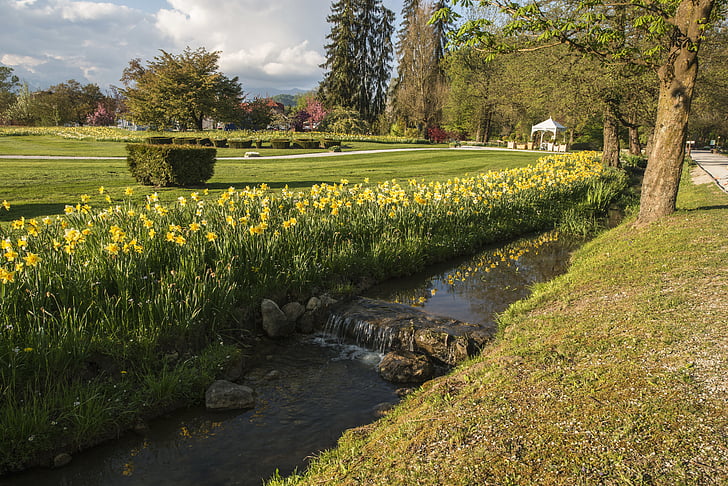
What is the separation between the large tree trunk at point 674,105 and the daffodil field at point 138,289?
4.36 metres

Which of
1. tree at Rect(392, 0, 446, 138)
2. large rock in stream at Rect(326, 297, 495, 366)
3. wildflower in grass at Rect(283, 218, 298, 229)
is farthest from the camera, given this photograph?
tree at Rect(392, 0, 446, 138)

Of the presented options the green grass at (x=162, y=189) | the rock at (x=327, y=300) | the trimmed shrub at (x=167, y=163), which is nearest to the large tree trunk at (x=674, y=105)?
the rock at (x=327, y=300)

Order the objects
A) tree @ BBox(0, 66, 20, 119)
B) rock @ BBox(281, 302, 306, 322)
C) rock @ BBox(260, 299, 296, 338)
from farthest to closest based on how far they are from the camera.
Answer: tree @ BBox(0, 66, 20, 119), rock @ BBox(281, 302, 306, 322), rock @ BBox(260, 299, 296, 338)

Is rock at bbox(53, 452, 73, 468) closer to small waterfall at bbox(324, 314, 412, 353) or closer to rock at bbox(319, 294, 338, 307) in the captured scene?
small waterfall at bbox(324, 314, 412, 353)

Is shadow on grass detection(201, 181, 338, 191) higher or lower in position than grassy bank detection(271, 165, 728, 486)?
higher

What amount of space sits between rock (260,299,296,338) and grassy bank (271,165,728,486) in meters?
1.95

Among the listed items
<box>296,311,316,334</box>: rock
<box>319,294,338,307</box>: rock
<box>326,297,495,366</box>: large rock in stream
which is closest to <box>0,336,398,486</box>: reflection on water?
<box>326,297,495,366</box>: large rock in stream

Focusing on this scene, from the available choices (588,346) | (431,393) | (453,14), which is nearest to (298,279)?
(431,393)

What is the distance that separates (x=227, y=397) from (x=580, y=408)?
8.96 feet

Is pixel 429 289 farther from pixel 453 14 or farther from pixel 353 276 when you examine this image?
pixel 453 14

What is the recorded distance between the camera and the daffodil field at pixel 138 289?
3.53 metres

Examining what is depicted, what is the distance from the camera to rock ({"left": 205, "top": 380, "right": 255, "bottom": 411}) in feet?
13.2

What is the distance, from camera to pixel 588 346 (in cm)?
389

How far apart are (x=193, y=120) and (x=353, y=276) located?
38.2 meters
